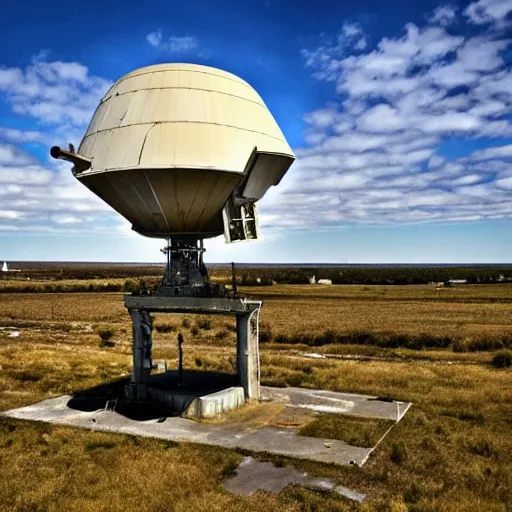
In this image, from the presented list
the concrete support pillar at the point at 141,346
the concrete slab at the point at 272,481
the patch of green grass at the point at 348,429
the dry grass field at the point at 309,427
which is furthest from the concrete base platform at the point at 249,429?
the concrete support pillar at the point at 141,346

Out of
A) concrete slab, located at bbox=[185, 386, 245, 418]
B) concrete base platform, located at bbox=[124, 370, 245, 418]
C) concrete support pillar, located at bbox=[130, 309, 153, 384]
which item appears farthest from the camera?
concrete support pillar, located at bbox=[130, 309, 153, 384]

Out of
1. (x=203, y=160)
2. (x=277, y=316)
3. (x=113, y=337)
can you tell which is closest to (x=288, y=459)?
(x=203, y=160)

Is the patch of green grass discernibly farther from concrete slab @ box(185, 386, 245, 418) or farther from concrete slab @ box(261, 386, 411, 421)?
concrete slab @ box(185, 386, 245, 418)

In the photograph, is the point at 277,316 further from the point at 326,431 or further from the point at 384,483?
the point at 384,483

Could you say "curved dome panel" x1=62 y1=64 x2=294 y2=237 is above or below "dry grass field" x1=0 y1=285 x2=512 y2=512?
above

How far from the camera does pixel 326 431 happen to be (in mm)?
16281

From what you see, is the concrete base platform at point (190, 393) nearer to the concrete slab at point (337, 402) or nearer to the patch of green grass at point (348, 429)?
the concrete slab at point (337, 402)

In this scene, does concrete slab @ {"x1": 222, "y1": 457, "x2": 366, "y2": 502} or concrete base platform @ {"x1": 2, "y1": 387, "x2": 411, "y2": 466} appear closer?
concrete slab @ {"x1": 222, "y1": 457, "x2": 366, "y2": 502}

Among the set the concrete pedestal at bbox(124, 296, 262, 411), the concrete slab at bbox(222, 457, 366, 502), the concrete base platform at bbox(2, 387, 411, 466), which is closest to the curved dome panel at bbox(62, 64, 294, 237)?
the concrete pedestal at bbox(124, 296, 262, 411)

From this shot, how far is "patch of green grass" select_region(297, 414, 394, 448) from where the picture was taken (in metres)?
15.3

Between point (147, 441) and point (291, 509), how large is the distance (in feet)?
18.8

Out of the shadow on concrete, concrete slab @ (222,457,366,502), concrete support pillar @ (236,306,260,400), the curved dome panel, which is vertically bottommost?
concrete slab @ (222,457,366,502)

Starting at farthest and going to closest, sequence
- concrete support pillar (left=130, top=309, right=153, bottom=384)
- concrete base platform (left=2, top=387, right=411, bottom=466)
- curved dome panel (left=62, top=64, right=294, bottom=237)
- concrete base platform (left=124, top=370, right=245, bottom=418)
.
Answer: concrete support pillar (left=130, top=309, right=153, bottom=384) → concrete base platform (left=124, top=370, right=245, bottom=418) → curved dome panel (left=62, top=64, right=294, bottom=237) → concrete base platform (left=2, top=387, right=411, bottom=466)

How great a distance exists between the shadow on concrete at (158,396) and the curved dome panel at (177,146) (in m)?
5.62
